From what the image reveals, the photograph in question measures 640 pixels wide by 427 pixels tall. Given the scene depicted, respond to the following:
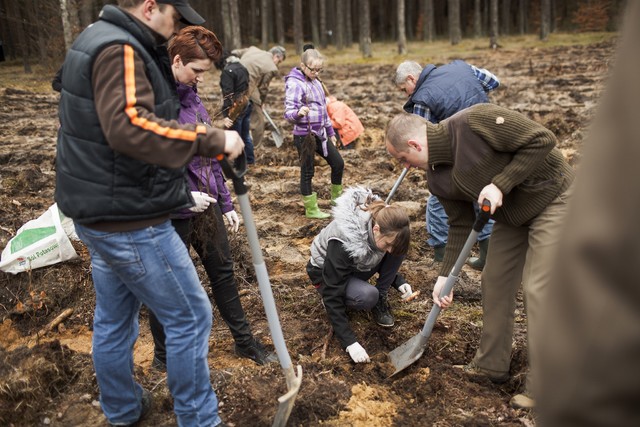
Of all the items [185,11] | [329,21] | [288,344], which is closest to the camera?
[185,11]

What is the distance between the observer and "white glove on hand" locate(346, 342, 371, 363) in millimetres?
3682

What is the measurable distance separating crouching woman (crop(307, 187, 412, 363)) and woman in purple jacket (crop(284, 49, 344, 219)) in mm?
2637

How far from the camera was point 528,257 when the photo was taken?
3.25 metres

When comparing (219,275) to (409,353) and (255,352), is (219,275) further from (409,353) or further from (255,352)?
(409,353)

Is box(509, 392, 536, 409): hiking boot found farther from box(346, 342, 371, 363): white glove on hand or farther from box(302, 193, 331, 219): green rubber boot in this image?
box(302, 193, 331, 219): green rubber boot

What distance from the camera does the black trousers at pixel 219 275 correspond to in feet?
11.1

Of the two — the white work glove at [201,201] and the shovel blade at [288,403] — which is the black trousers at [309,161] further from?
the shovel blade at [288,403]

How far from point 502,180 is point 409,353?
1.30 metres

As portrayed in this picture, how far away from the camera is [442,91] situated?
4.97 meters

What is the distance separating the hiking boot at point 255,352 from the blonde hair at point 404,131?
5.14 feet

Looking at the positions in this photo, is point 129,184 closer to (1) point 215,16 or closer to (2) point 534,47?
(2) point 534,47

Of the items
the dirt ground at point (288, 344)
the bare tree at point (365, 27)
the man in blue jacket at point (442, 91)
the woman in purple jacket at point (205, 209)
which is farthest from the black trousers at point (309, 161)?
the bare tree at point (365, 27)

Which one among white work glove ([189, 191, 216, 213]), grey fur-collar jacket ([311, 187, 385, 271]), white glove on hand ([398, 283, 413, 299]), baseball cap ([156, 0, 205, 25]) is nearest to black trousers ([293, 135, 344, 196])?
white glove on hand ([398, 283, 413, 299])

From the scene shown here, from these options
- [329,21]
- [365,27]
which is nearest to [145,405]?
[365,27]
